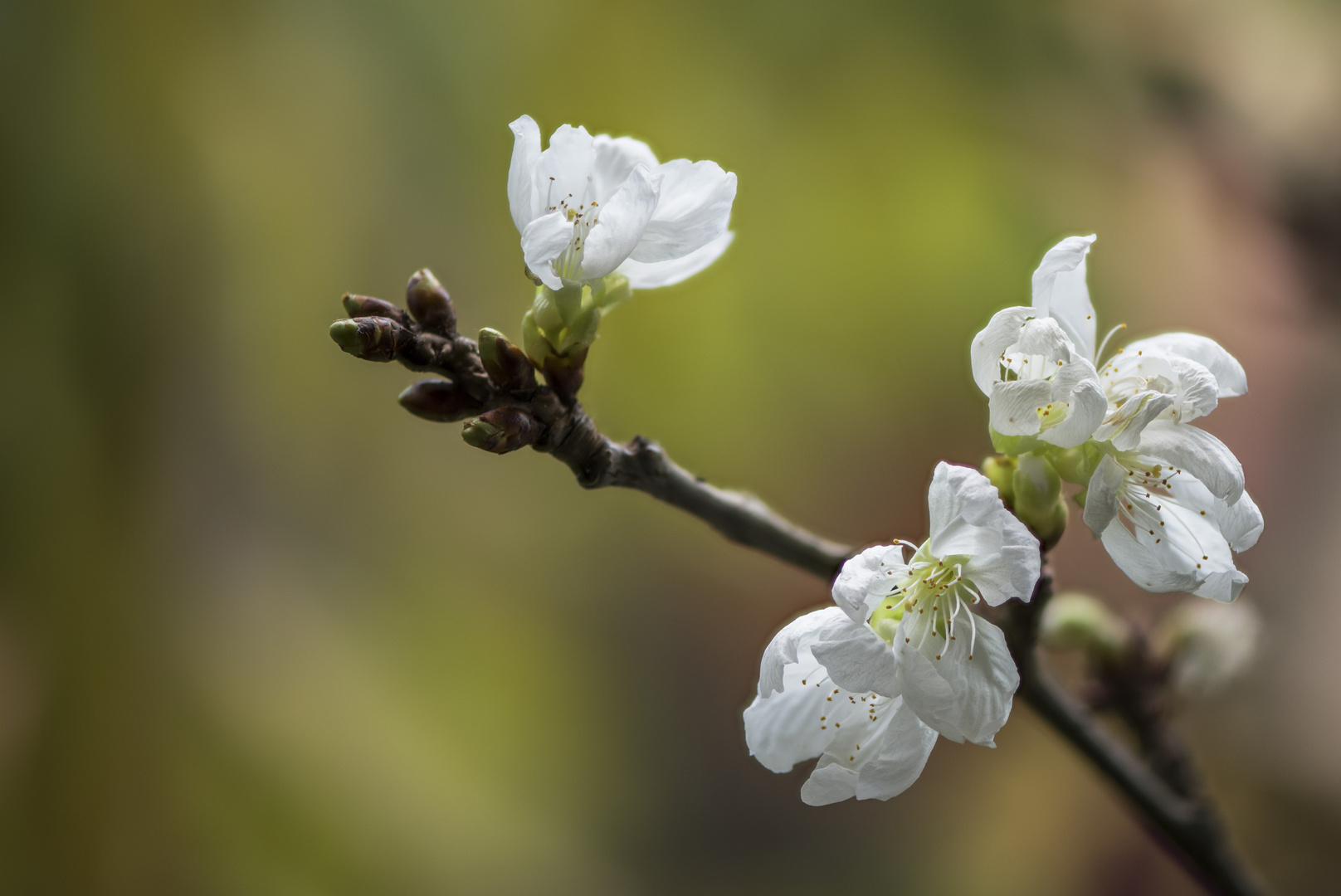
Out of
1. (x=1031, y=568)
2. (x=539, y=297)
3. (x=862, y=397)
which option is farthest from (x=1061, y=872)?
(x=539, y=297)

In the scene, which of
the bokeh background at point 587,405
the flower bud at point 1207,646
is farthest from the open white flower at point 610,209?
the bokeh background at point 587,405

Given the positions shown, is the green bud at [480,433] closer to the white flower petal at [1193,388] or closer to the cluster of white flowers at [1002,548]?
the cluster of white flowers at [1002,548]

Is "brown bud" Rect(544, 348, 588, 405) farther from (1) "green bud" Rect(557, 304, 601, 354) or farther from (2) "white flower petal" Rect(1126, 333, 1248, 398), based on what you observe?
(2) "white flower petal" Rect(1126, 333, 1248, 398)

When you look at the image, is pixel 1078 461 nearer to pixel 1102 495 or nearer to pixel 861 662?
pixel 1102 495

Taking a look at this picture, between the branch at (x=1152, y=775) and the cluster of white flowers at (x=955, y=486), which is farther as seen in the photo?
the branch at (x=1152, y=775)

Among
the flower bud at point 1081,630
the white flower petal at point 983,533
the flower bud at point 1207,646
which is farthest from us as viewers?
the flower bud at point 1207,646

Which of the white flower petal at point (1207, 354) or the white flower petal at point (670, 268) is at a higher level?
the white flower petal at point (670, 268)

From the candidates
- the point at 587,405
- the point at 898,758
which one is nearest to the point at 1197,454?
the point at 898,758
